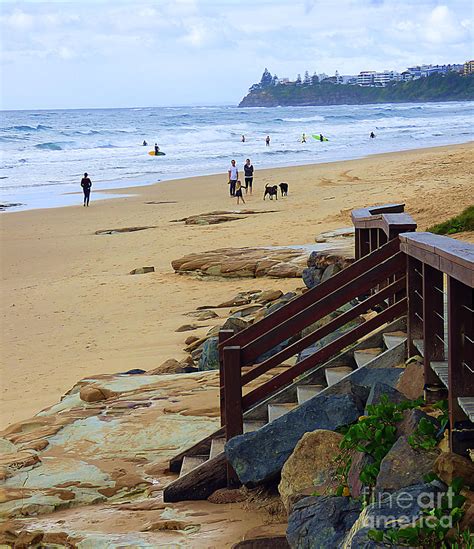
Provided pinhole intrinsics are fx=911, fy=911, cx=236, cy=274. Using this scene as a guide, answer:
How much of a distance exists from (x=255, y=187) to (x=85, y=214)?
723 cm

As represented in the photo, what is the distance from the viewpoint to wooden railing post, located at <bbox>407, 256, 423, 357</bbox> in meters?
5.59

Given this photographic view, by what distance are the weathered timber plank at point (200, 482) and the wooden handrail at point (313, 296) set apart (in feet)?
2.94

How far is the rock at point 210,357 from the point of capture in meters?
8.90

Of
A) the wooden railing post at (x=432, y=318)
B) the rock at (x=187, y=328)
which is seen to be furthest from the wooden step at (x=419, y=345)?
the rock at (x=187, y=328)

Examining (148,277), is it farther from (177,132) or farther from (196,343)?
(177,132)

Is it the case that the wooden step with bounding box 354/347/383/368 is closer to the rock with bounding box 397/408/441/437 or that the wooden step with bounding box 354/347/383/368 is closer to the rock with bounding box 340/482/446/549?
the rock with bounding box 397/408/441/437

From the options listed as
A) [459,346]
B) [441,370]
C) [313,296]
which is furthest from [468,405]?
[313,296]

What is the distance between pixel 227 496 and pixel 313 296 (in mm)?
1528

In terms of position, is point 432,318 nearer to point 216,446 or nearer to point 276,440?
point 276,440

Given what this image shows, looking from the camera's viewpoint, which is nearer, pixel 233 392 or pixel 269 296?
pixel 233 392

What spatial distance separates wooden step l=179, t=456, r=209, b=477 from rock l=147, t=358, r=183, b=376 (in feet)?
9.78

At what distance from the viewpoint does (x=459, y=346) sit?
163 inches

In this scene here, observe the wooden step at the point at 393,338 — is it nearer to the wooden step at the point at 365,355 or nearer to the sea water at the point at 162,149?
the wooden step at the point at 365,355

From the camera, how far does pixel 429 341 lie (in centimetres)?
493
